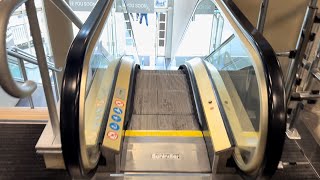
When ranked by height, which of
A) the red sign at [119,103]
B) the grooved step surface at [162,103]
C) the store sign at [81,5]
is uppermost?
the red sign at [119,103]

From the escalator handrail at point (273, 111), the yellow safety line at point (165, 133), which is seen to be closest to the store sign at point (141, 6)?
the yellow safety line at point (165, 133)

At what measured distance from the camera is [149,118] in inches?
109

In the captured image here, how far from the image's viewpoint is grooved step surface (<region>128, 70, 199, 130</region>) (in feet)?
8.88

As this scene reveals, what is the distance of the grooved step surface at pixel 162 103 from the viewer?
2.71 metres

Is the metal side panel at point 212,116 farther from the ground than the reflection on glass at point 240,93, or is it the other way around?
the reflection on glass at point 240,93

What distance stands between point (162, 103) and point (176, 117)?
13.1 inches

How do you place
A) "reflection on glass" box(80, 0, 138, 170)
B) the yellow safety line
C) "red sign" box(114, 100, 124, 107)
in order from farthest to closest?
"red sign" box(114, 100, 124, 107) → the yellow safety line → "reflection on glass" box(80, 0, 138, 170)

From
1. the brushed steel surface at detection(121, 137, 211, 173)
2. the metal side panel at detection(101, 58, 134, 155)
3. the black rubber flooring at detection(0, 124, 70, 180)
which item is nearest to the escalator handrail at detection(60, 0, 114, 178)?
the metal side panel at detection(101, 58, 134, 155)

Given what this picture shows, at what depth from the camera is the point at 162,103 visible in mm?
3113

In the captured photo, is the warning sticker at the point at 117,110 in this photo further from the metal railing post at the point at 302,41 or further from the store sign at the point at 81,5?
the store sign at the point at 81,5

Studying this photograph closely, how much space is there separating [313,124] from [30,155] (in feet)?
8.40

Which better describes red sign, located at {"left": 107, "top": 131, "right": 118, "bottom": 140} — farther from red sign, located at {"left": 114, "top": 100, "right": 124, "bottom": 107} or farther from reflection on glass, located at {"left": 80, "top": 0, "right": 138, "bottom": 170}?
red sign, located at {"left": 114, "top": 100, "right": 124, "bottom": 107}

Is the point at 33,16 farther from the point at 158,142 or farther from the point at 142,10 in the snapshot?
the point at 142,10

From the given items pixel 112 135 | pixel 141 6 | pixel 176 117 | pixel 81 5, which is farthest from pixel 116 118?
pixel 141 6
